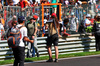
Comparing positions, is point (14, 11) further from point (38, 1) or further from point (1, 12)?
point (38, 1)

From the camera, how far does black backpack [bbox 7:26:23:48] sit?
8.23 m

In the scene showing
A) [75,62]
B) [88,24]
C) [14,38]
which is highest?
[14,38]

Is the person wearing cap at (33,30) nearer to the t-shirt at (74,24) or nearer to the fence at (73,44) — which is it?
the fence at (73,44)

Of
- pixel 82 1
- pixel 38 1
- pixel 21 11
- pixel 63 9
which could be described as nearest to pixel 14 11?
pixel 21 11

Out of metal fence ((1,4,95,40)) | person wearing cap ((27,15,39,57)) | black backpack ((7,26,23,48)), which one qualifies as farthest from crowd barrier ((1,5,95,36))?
black backpack ((7,26,23,48))

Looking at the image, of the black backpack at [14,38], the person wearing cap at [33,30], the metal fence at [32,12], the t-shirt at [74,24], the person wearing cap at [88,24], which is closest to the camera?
the black backpack at [14,38]

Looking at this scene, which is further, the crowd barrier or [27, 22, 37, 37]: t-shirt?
the crowd barrier

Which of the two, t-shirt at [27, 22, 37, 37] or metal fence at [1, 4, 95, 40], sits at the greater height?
metal fence at [1, 4, 95, 40]

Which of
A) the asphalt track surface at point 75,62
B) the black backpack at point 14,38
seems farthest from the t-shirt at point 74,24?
the black backpack at point 14,38

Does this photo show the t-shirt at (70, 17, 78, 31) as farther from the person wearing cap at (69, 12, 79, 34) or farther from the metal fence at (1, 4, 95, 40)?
the metal fence at (1, 4, 95, 40)

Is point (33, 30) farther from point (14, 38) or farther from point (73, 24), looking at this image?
point (14, 38)

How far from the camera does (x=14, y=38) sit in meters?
8.27

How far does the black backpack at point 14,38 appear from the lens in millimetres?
8234

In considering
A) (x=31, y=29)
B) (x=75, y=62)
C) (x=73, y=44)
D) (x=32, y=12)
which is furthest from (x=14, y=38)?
(x=73, y=44)
